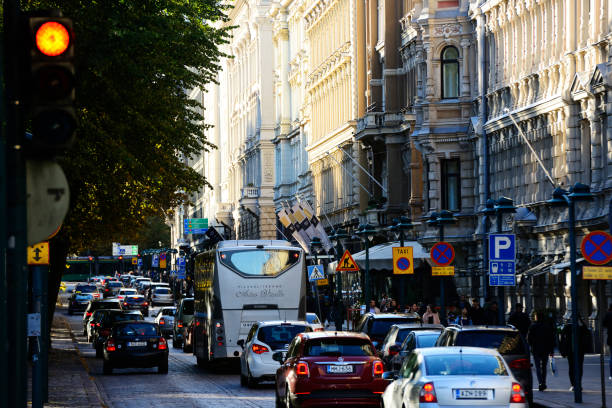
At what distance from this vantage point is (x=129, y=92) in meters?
26.9

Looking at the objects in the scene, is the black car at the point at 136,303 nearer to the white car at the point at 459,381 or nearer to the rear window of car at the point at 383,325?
the rear window of car at the point at 383,325

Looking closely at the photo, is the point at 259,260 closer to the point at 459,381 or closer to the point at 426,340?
→ the point at 426,340

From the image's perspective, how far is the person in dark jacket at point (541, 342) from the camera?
2731 cm

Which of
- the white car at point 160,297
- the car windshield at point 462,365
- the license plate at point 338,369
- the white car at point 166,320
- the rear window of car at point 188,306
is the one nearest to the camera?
the car windshield at point 462,365

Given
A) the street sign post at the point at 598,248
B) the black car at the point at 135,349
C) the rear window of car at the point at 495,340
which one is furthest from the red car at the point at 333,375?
the black car at the point at 135,349

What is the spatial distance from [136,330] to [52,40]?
29183 mm

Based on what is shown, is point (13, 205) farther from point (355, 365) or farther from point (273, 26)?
point (273, 26)

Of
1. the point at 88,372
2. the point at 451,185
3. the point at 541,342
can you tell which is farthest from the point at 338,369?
the point at 451,185

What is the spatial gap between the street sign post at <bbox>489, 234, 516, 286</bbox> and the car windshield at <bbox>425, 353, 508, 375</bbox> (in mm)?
11786

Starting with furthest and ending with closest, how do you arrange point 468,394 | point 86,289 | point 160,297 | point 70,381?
1. point 86,289
2. point 160,297
3. point 70,381
4. point 468,394

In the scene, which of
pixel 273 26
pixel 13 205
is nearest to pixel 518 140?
pixel 13 205

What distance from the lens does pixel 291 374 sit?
23.0 metres

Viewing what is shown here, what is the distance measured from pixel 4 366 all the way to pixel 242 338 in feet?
85.7

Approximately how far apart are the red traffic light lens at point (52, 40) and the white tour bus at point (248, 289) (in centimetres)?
2644
